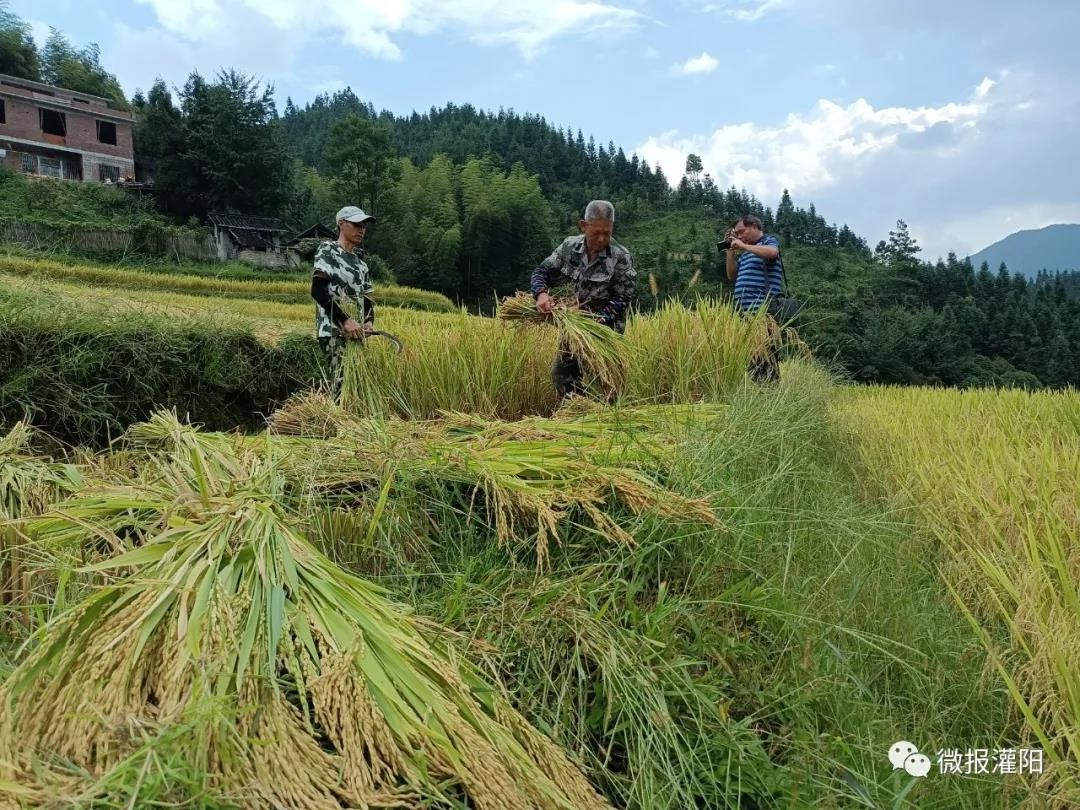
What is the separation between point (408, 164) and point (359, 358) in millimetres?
49572

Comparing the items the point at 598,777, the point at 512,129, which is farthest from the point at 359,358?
the point at 512,129

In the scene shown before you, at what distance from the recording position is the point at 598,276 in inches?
159

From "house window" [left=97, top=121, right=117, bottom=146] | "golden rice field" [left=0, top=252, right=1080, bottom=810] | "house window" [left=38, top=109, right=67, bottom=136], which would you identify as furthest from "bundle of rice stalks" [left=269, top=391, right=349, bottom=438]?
"house window" [left=97, top=121, right=117, bottom=146]

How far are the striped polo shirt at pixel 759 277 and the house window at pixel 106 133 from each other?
4054cm

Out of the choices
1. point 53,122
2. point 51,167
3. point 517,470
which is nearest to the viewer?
point 517,470

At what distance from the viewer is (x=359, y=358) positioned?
3.56 metres

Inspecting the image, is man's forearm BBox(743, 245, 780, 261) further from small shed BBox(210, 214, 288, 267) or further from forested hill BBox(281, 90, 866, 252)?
forested hill BBox(281, 90, 866, 252)

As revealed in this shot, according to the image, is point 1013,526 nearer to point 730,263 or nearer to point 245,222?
point 730,263

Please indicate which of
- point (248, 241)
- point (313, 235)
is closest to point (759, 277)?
point (248, 241)

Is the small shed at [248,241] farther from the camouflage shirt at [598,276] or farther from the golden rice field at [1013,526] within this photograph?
the golden rice field at [1013,526]

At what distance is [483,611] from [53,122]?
1675 inches

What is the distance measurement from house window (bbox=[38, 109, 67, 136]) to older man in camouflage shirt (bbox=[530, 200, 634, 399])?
130ft

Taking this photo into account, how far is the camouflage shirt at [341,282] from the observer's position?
154 inches

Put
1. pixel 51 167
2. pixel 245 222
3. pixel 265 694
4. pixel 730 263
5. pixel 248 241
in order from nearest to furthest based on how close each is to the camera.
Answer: pixel 265 694 → pixel 730 263 → pixel 248 241 → pixel 245 222 → pixel 51 167
